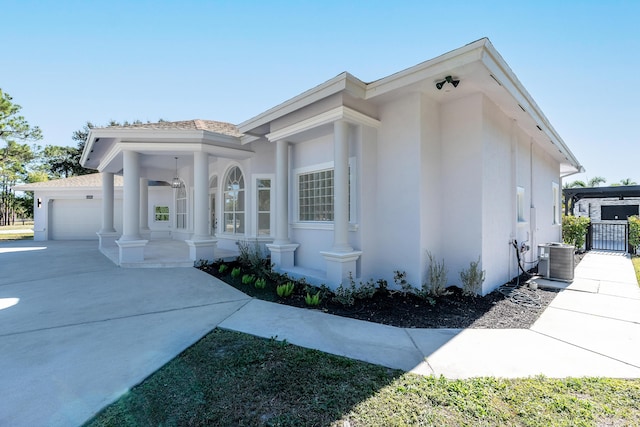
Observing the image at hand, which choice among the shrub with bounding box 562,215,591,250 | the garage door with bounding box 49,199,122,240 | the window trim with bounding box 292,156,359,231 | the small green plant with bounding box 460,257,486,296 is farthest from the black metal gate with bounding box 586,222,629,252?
the garage door with bounding box 49,199,122,240

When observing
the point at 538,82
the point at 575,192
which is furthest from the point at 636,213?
the point at 538,82

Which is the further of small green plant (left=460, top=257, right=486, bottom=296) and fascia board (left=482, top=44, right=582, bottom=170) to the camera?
small green plant (left=460, top=257, right=486, bottom=296)

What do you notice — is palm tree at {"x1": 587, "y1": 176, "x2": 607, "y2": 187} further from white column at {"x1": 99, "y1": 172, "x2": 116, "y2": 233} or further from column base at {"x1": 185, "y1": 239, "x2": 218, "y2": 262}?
white column at {"x1": 99, "y1": 172, "x2": 116, "y2": 233}

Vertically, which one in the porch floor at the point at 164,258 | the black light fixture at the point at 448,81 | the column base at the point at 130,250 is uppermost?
the black light fixture at the point at 448,81

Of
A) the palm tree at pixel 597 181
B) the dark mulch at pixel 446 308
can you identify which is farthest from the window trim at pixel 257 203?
the palm tree at pixel 597 181

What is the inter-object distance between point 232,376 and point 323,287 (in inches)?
127

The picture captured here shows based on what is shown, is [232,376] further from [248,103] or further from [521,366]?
[248,103]

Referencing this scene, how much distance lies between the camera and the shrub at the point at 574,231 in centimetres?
1282

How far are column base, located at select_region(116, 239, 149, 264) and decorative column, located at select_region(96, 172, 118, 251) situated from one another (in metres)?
4.83

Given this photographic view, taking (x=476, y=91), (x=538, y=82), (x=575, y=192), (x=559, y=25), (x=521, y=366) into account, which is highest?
(x=559, y=25)

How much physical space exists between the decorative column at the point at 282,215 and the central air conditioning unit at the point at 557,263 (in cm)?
640

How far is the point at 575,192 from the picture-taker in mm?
14984

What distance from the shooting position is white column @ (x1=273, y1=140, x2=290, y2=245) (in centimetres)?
743

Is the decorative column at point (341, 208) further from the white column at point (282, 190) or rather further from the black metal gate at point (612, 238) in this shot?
the black metal gate at point (612, 238)
